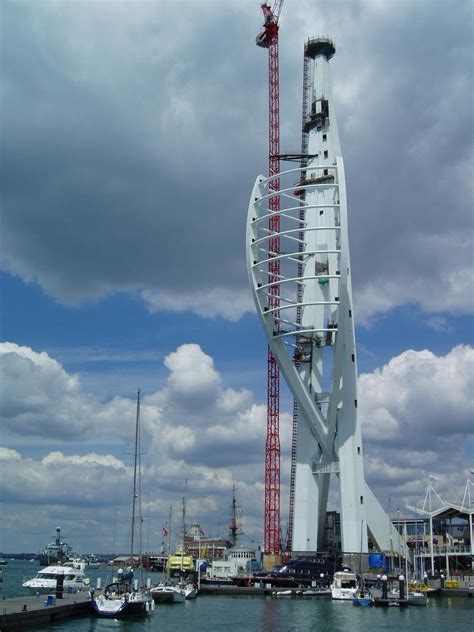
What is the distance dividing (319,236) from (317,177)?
6.61 m

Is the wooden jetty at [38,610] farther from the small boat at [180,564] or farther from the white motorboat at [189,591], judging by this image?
the small boat at [180,564]

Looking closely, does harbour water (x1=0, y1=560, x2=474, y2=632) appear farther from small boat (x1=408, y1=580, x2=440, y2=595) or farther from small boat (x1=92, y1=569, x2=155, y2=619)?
small boat (x1=408, y1=580, x2=440, y2=595)

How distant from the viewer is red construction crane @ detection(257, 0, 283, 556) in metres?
89.3

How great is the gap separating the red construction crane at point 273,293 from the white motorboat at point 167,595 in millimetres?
25762

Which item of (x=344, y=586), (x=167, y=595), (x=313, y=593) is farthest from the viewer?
(x=313, y=593)

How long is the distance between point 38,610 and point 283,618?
16.4 m

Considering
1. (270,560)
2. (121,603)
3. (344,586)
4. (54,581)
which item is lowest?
(344,586)

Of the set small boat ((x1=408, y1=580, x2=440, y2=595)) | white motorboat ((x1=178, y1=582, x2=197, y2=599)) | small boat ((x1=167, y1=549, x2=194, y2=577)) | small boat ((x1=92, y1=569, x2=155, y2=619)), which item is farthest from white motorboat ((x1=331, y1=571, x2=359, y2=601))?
small boat ((x1=167, y1=549, x2=194, y2=577))

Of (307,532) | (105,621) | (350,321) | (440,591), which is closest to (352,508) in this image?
(307,532)

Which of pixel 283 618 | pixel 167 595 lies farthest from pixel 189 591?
pixel 283 618

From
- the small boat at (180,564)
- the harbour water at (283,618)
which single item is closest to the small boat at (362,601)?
the harbour water at (283,618)

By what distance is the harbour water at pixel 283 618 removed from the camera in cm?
4575

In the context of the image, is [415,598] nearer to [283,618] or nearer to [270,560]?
[283,618]

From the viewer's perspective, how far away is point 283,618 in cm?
5091
